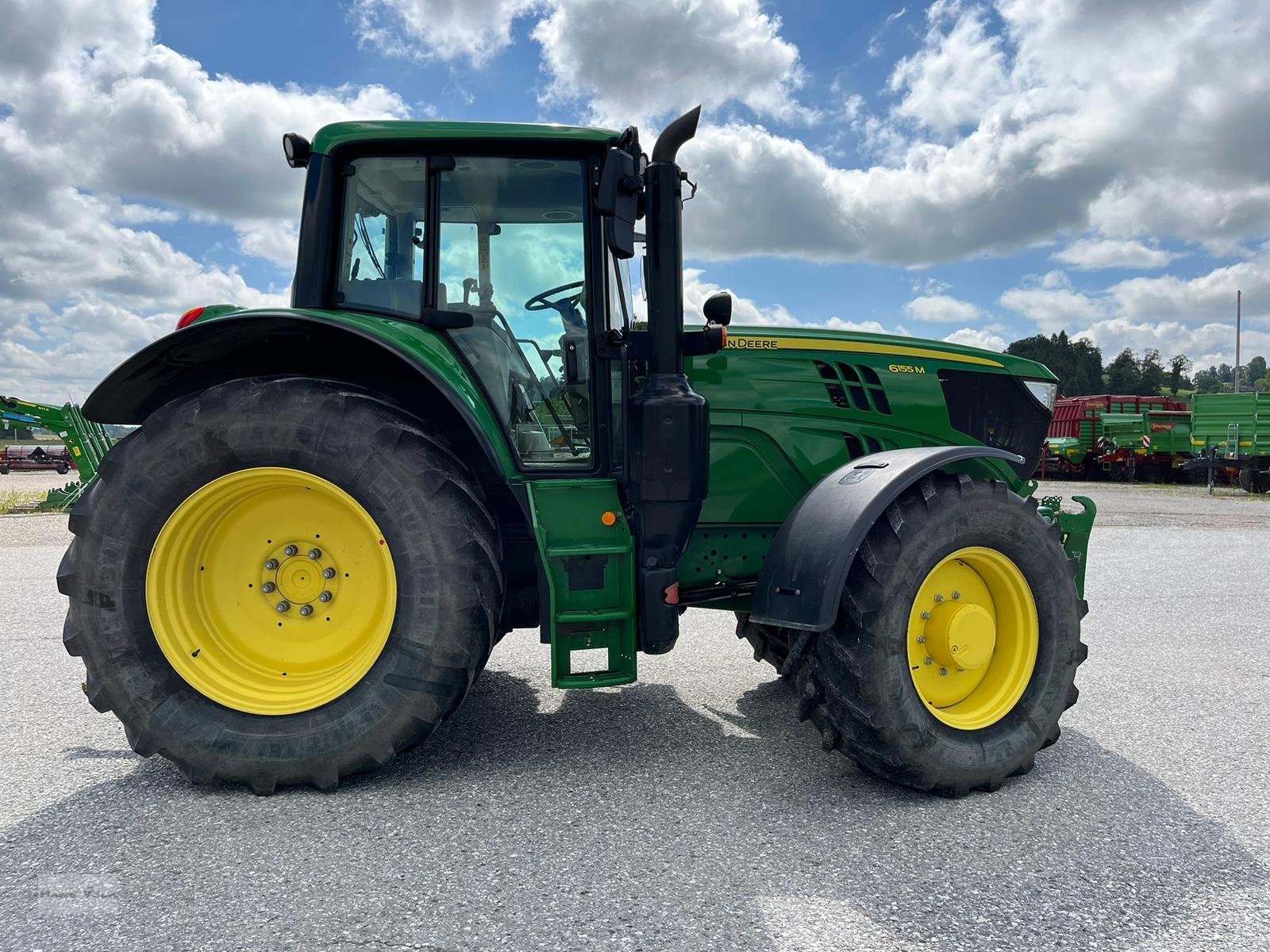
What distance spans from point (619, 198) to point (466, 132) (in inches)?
28.5

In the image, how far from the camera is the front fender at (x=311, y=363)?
2836 mm

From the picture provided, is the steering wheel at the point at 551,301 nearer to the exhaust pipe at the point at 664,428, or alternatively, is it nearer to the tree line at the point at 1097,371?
the exhaust pipe at the point at 664,428

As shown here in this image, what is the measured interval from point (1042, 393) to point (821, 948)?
294cm

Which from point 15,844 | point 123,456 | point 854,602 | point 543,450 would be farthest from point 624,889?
point 123,456

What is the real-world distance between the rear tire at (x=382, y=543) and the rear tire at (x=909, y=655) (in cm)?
114

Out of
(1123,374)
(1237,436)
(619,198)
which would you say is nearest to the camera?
(619,198)

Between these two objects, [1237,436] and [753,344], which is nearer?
[753,344]

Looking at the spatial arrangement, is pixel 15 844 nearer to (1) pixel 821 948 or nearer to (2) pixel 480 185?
(1) pixel 821 948

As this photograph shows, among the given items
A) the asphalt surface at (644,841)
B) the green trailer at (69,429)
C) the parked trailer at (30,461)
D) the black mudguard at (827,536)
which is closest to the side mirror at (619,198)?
the black mudguard at (827,536)

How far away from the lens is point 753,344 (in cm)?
354

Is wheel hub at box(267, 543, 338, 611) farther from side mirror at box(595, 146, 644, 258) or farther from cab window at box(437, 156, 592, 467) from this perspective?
side mirror at box(595, 146, 644, 258)

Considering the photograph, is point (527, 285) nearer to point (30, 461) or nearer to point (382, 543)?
point (382, 543)

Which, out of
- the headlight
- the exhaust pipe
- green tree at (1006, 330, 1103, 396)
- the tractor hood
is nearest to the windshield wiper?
the exhaust pipe

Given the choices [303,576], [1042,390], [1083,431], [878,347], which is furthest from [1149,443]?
[303,576]
